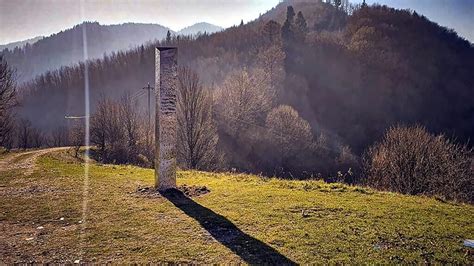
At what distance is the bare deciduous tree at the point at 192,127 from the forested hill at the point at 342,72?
3360 cm

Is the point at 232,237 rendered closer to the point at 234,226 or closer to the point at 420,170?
the point at 234,226

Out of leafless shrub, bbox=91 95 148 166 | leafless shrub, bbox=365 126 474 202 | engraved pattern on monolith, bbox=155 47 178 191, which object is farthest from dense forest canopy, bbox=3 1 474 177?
engraved pattern on monolith, bbox=155 47 178 191

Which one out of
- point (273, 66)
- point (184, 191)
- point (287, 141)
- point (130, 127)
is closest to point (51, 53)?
point (273, 66)

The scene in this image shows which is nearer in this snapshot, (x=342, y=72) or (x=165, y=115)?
(x=165, y=115)

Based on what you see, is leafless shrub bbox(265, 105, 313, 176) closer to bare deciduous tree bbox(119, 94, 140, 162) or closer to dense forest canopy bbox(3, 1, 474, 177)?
dense forest canopy bbox(3, 1, 474, 177)

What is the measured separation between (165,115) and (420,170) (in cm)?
1329

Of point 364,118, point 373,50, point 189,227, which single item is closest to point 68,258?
point 189,227

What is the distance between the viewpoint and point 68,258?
6582 mm

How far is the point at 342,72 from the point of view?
274ft

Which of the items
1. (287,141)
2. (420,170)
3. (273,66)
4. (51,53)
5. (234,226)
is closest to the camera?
(234,226)

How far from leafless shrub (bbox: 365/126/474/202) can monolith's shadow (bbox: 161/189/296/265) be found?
1073cm

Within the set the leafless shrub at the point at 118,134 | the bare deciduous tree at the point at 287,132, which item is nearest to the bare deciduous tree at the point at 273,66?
the bare deciduous tree at the point at 287,132

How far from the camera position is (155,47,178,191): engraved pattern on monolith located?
11305 millimetres

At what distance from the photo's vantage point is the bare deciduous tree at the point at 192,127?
29.1 meters
